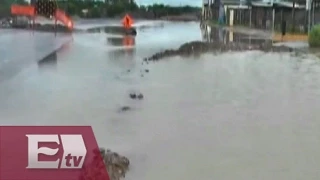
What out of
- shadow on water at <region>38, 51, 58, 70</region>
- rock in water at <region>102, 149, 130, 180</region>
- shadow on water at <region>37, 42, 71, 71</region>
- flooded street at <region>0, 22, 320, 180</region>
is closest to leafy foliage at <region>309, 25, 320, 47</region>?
flooded street at <region>0, 22, 320, 180</region>

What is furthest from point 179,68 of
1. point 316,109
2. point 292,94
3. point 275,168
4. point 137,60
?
point 275,168

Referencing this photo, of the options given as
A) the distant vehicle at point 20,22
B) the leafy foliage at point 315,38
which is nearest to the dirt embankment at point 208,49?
the leafy foliage at point 315,38

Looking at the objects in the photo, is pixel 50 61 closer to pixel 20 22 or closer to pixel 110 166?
pixel 110 166

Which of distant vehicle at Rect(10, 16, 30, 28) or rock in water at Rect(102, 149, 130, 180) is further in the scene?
distant vehicle at Rect(10, 16, 30, 28)

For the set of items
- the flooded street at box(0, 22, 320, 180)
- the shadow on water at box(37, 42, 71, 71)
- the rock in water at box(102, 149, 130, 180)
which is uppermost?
the rock in water at box(102, 149, 130, 180)

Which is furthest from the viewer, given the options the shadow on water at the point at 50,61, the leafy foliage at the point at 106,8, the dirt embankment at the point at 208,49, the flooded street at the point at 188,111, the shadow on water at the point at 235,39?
the leafy foliage at the point at 106,8

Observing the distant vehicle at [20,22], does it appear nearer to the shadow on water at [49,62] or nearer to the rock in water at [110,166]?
the shadow on water at [49,62]

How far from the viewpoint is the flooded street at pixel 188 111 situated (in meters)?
8.72

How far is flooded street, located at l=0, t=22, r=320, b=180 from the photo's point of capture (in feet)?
28.6

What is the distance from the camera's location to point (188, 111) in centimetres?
1269

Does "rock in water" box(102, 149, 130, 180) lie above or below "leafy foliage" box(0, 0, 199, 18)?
above

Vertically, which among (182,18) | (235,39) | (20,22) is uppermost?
(20,22)

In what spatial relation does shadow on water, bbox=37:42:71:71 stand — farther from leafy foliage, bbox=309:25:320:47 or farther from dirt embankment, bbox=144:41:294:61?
leafy foliage, bbox=309:25:320:47

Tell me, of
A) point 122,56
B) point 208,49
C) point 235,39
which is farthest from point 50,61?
point 235,39
